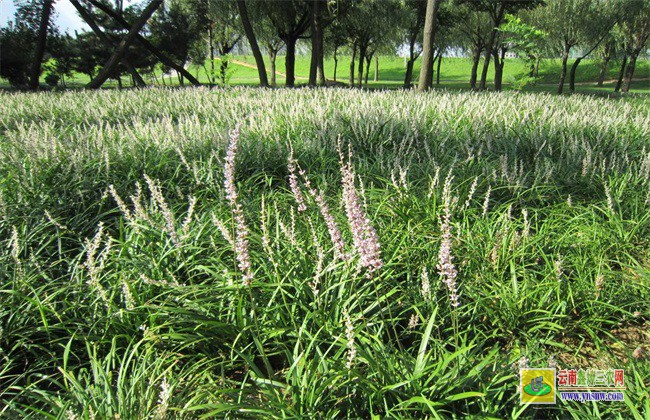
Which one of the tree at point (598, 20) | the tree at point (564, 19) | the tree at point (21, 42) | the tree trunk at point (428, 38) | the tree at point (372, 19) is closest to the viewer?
the tree trunk at point (428, 38)

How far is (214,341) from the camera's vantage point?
2318 millimetres

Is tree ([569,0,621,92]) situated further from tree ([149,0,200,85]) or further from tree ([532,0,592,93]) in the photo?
tree ([149,0,200,85])

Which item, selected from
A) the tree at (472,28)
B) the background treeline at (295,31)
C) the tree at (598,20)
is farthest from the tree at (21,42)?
the tree at (598,20)

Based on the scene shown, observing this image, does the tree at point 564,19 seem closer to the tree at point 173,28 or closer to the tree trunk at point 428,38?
the tree trunk at point 428,38

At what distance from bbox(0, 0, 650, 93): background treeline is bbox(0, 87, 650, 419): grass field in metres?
A: 9.63

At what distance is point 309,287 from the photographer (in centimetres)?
243

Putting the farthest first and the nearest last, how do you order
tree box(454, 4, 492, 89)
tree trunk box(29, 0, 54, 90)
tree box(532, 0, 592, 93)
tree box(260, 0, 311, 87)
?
tree box(454, 4, 492, 89), tree box(532, 0, 592, 93), tree box(260, 0, 311, 87), tree trunk box(29, 0, 54, 90)

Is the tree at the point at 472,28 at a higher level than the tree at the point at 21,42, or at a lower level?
higher
